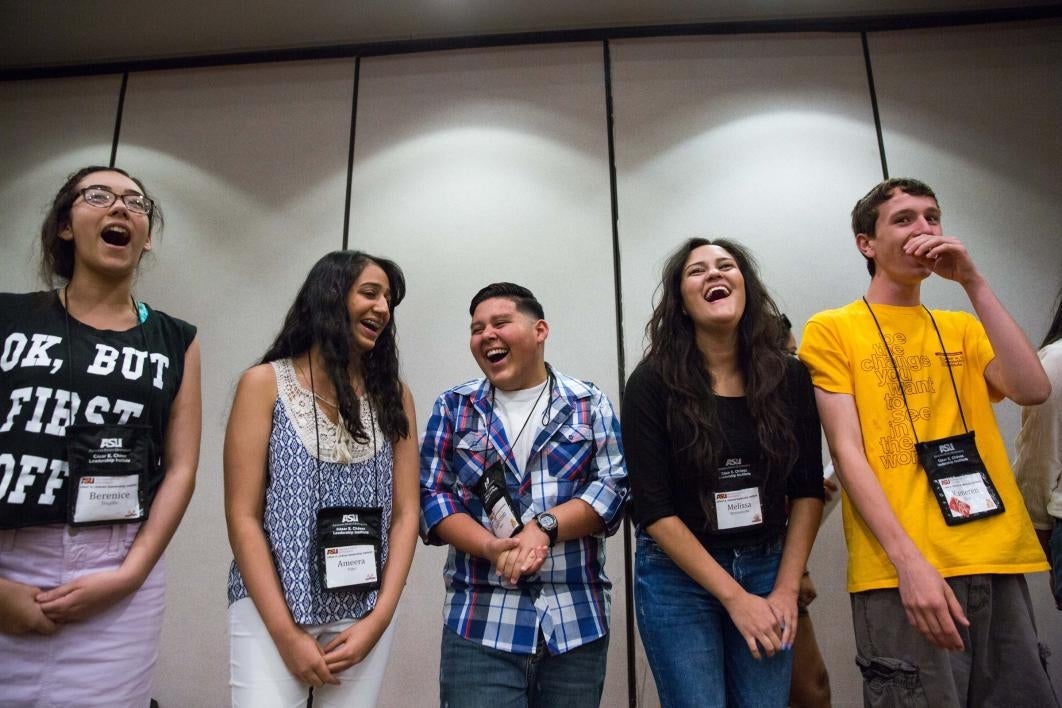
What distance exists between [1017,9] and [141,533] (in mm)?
4666

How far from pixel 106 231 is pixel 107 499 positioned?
670 mm

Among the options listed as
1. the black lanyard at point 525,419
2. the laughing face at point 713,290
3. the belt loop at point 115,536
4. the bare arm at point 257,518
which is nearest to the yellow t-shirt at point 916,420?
the laughing face at point 713,290

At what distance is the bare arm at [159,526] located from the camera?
1.32m

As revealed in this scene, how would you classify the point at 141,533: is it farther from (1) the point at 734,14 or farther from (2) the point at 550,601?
(1) the point at 734,14

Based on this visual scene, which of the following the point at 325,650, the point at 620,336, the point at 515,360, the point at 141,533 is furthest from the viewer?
the point at 620,336

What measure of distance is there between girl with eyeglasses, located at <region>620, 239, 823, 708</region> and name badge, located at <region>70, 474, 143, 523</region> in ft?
3.90

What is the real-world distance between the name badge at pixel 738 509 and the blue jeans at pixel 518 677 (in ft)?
1.50

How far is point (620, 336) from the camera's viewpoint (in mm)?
3078

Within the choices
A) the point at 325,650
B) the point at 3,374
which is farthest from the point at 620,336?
the point at 3,374

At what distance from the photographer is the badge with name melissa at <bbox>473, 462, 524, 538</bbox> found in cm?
158

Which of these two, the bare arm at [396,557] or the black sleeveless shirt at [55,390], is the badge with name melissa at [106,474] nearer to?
the black sleeveless shirt at [55,390]

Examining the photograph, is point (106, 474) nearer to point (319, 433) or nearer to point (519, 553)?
point (319, 433)

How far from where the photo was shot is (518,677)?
151cm

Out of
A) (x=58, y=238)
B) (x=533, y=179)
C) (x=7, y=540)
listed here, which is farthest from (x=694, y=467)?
(x=533, y=179)
